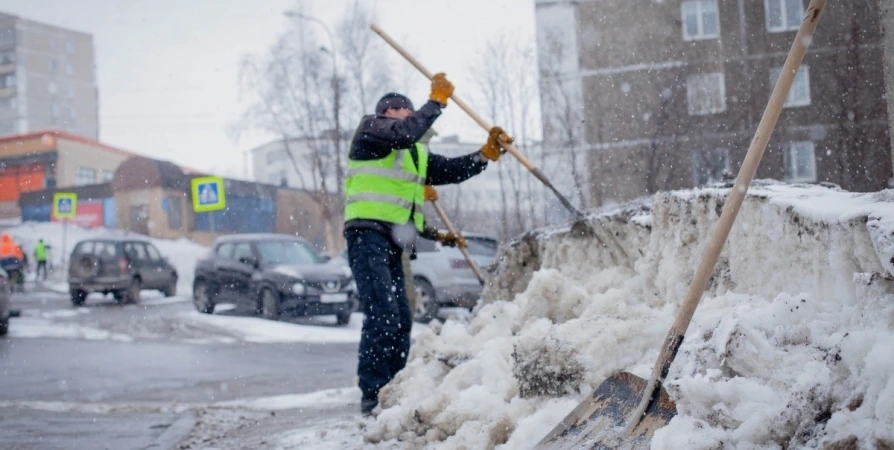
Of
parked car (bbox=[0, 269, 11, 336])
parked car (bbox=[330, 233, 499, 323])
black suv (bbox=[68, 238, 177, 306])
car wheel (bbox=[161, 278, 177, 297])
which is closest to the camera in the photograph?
parked car (bbox=[0, 269, 11, 336])

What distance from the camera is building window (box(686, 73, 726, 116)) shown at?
19.2 m

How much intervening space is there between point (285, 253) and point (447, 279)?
3107 millimetres

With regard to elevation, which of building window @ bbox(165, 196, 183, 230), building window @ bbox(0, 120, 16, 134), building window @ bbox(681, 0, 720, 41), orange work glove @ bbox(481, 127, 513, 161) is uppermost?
building window @ bbox(0, 120, 16, 134)

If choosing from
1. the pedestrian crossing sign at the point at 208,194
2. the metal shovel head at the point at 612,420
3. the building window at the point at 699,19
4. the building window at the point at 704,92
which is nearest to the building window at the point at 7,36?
the pedestrian crossing sign at the point at 208,194

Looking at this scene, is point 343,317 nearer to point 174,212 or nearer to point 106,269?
point 106,269

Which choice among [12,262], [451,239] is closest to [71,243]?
[12,262]

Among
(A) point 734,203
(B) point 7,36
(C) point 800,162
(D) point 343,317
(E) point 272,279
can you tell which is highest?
(B) point 7,36

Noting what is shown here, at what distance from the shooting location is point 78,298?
20.5m

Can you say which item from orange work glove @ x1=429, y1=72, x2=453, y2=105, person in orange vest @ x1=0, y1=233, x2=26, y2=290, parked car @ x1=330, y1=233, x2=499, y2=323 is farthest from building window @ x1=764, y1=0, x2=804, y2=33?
person in orange vest @ x1=0, y1=233, x2=26, y2=290

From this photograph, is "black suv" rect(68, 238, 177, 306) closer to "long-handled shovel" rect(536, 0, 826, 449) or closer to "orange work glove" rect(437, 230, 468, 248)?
"orange work glove" rect(437, 230, 468, 248)

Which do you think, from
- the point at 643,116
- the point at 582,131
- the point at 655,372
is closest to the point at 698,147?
the point at 643,116

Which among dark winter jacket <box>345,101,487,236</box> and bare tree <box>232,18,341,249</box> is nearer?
dark winter jacket <box>345,101,487,236</box>

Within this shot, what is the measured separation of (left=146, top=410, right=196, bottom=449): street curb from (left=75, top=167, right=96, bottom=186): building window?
1747 inches

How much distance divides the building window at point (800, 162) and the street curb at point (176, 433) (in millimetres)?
13875
